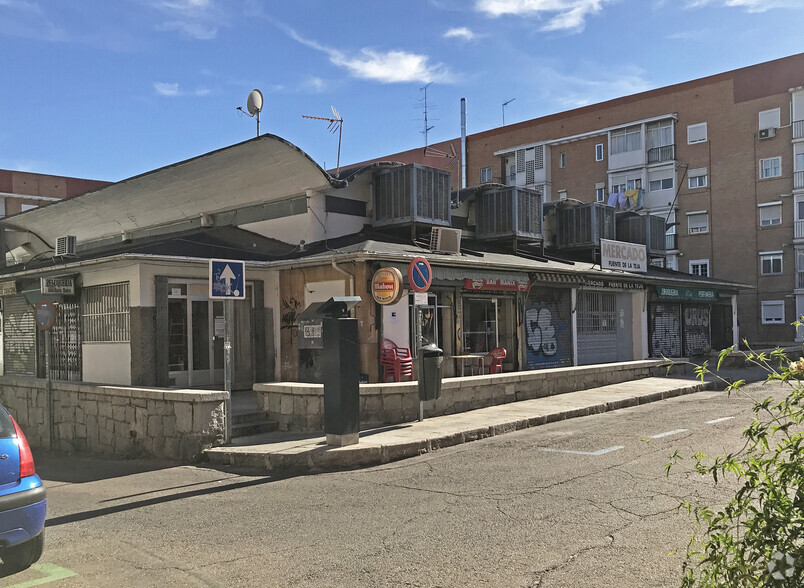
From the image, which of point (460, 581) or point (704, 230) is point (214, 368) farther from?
point (704, 230)

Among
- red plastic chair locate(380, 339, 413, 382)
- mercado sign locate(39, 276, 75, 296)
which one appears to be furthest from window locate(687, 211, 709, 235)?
mercado sign locate(39, 276, 75, 296)

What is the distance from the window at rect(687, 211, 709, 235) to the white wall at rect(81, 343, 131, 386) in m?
34.9

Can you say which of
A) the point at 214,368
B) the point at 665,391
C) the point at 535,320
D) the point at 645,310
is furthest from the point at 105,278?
the point at 645,310

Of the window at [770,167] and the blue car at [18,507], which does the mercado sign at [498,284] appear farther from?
the window at [770,167]

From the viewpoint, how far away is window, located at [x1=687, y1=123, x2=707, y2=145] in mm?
39688

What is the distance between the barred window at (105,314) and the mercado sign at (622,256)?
13.3 m

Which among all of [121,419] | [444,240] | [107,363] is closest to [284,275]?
[444,240]

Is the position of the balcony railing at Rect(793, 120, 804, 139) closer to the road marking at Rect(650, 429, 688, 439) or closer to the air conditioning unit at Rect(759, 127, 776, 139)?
the air conditioning unit at Rect(759, 127, 776, 139)

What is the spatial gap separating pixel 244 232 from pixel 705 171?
104 ft

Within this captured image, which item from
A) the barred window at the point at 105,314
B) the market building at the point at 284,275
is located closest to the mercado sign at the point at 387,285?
the market building at the point at 284,275

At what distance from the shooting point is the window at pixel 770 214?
3684 cm

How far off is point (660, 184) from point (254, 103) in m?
30.8

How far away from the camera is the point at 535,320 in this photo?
19.2 meters

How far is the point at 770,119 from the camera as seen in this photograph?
122 ft
